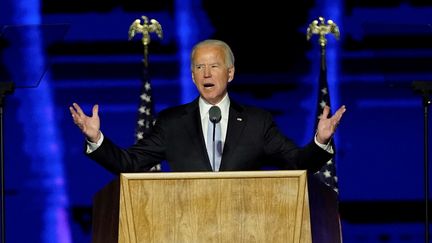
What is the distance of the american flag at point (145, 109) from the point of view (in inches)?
211

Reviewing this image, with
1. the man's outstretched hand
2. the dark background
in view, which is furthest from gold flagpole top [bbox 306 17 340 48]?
the man's outstretched hand

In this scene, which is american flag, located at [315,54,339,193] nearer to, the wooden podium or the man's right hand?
the man's right hand

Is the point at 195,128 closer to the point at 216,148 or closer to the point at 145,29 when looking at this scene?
the point at 216,148

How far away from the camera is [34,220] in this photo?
5926 millimetres

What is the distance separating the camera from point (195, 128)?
353cm

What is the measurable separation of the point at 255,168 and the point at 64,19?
2.73m

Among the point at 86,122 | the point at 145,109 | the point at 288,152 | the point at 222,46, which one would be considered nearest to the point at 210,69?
the point at 222,46

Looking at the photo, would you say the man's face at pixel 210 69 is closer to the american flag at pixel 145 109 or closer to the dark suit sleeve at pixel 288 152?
the dark suit sleeve at pixel 288 152

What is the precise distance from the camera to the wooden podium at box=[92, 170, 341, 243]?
2.65 m

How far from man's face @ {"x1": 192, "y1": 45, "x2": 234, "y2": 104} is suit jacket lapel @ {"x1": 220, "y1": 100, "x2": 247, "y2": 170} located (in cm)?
11

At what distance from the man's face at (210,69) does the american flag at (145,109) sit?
1862 millimetres

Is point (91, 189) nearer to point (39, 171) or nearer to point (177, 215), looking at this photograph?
point (39, 171)

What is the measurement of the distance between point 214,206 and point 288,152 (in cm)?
88

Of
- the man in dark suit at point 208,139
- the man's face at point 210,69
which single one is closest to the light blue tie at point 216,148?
the man in dark suit at point 208,139
